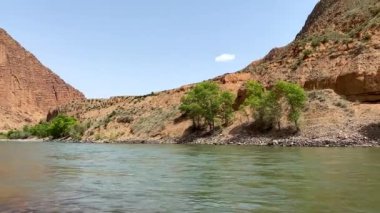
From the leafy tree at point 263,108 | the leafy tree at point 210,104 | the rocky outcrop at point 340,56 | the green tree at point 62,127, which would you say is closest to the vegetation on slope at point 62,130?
the green tree at point 62,127

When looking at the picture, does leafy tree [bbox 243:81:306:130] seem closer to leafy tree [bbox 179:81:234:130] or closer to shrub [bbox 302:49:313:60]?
leafy tree [bbox 179:81:234:130]

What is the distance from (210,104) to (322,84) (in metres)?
14.9

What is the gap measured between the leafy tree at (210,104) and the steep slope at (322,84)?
2.07 metres

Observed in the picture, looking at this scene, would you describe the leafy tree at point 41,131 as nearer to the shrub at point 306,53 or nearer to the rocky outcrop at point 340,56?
the rocky outcrop at point 340,56

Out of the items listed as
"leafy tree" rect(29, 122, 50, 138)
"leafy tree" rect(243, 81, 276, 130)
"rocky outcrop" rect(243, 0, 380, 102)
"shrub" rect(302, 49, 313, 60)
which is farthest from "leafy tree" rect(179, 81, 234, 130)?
"leafy tree" rect(29, 122, 50, 138)

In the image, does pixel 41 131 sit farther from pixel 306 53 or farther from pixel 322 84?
pixel 322 84

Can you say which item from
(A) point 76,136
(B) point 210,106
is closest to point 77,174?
(B) point 210,106

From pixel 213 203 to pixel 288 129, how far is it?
139ft

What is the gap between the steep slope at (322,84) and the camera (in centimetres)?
5138

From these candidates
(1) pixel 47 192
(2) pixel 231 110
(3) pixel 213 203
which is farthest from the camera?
(2) pixel 231 110

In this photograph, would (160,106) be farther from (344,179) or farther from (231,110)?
(344,179)

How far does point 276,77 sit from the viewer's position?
68.8m

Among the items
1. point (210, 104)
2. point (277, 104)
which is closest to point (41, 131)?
point (210, 104)

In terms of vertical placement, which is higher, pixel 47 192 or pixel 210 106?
pixel 210 106
